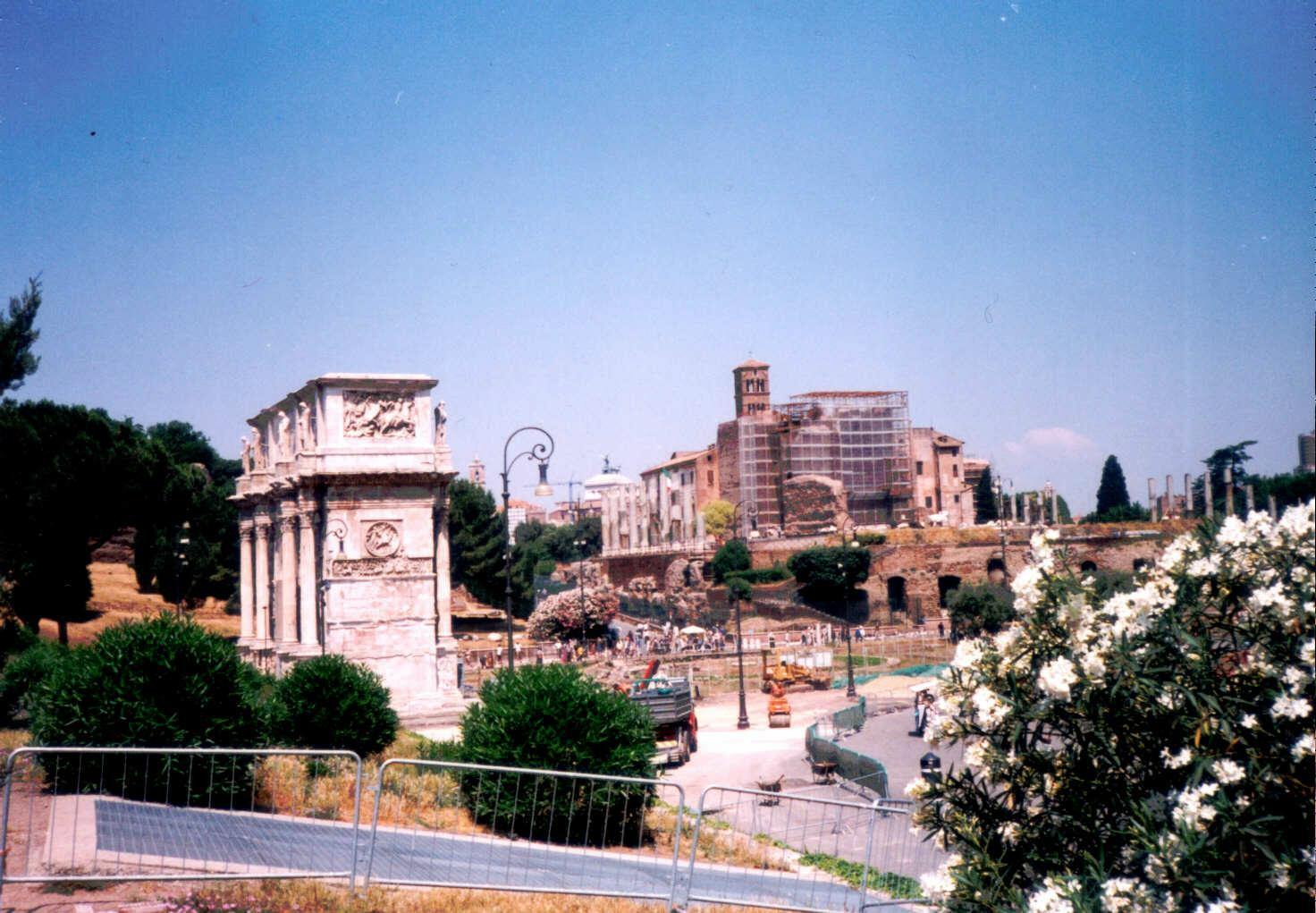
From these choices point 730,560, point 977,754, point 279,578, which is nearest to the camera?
point 977,754

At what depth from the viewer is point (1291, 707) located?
179 inches

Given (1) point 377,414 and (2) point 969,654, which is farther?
(1) point 377,414

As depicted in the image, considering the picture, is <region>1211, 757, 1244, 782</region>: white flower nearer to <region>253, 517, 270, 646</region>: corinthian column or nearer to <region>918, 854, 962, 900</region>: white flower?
→ <region>918, 854, 962, 900</region>: white flower

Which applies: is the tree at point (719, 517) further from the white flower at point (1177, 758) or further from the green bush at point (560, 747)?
the white flower at point (1177, 758)

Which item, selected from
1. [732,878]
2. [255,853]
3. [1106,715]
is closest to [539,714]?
[732,878]

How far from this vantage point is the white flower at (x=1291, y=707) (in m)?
4.51

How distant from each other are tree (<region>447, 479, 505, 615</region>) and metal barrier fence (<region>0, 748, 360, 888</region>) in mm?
51452

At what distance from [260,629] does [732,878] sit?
1045 inches

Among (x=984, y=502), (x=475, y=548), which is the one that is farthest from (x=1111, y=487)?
(x=475, y=548)

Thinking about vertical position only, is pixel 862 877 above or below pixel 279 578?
below

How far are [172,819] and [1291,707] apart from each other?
28.8 feet

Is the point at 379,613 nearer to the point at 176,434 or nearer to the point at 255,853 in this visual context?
the point at 255,853

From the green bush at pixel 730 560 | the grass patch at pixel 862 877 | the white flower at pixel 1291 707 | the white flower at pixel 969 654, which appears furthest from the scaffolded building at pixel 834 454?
the white flower at pixel 1291 707

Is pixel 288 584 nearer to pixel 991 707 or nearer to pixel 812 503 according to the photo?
pixel 991 707
